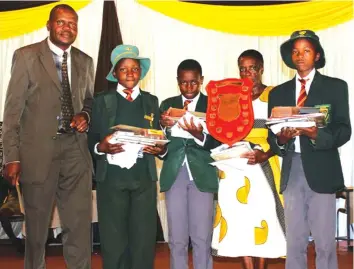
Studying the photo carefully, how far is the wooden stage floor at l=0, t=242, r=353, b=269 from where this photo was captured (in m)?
6.60

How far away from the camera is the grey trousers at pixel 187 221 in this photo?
4.61 m

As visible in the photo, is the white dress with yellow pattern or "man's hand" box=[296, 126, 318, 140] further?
the white dress with yellow pattern

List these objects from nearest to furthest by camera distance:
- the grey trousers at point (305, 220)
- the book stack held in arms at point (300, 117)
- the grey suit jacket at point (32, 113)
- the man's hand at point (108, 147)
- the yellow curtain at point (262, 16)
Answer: the book stack held in arms at point (300, 117), the grey trousers at point (305, 220), the man's hand at point (108, 147), the grey suit jacket at point (32, 113), the yellow curtain at point (262, 16)

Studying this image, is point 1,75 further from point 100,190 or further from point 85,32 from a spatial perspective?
point 100,190

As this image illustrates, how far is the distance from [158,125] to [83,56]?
0.83 m

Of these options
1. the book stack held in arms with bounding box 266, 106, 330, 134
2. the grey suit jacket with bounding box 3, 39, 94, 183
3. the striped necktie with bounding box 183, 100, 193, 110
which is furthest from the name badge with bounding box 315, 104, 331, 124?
the grey suit jacket with bounding box 3, 39, 94, 183

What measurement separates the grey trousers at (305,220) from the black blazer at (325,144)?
0.06 meters

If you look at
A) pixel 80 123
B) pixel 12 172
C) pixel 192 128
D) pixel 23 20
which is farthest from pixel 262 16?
pixel 12 172

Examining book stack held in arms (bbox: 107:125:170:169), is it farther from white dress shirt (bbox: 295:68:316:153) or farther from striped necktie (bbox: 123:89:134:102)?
white dress shirt (bbox: 295:68:316:153)

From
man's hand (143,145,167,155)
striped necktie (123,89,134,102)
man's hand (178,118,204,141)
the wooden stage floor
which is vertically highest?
striped necktie (123,89,134,102)

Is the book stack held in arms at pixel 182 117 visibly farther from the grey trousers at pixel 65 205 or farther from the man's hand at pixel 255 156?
the grey trousers at pixel 65 205

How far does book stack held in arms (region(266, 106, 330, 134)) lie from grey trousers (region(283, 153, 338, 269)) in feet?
1.08

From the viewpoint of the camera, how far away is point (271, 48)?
9000mm

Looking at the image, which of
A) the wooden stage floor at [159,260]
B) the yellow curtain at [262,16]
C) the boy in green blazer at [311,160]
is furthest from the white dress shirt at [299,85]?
the yellow curtain at [262,16]
